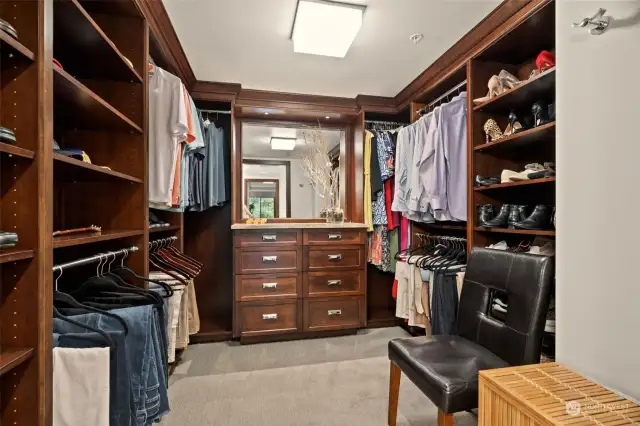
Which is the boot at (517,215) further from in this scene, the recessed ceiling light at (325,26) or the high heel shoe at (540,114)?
the recessed ceiling light at (325,26)

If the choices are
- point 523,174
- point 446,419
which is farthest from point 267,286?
point 523,174

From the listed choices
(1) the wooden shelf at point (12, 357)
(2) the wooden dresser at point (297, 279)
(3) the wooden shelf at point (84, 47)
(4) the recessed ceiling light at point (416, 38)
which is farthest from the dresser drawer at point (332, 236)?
(1) the wooden shelf at point (12, 357)

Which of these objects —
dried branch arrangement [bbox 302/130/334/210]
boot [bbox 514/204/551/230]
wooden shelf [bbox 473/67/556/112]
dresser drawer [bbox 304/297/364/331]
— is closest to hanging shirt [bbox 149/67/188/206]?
dresser drawer [bbox 304/297/364/331]

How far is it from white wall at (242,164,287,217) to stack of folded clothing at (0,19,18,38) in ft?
8.02

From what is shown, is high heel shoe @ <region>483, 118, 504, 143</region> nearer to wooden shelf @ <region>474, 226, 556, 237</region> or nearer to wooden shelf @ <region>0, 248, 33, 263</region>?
wooden shelf @ <region>474, 226, 556, 237</region>

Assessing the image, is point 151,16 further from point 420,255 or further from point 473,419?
point 473,419

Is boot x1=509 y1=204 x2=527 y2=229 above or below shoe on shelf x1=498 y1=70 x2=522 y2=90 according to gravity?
below

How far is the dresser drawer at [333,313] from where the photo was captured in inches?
113

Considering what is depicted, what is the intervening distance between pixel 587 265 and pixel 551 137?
105 cm

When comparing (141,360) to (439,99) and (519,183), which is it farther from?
(439,99)

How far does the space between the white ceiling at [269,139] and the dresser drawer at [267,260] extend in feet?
3.50

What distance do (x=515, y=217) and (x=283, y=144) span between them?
2293 millimetres

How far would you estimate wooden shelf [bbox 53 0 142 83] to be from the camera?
1159 millimetres

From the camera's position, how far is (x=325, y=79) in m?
2.74
